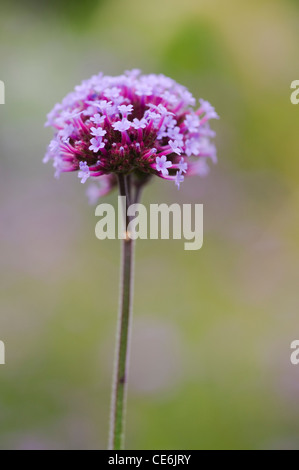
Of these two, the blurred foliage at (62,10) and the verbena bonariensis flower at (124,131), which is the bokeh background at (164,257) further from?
the verbena bonariensis flower at (124,131)

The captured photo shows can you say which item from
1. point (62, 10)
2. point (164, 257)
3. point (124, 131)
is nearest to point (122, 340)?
point (124, 131)

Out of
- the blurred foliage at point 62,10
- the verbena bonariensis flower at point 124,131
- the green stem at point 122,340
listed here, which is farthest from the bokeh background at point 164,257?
the verbena bonariensis flower at point 124,131

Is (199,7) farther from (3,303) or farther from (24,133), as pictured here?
(3,303)

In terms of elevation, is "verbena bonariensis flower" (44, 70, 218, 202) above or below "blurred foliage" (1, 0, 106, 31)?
below

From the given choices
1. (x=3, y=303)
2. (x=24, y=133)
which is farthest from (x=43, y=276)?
(x=24, y=133)

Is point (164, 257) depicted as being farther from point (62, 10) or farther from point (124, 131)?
point (62, 10)

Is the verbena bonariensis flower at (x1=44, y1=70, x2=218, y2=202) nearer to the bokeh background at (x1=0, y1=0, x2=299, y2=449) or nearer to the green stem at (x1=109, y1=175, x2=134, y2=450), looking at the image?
the green stem at (x1=109, y1=175, x2=134, y2=450)

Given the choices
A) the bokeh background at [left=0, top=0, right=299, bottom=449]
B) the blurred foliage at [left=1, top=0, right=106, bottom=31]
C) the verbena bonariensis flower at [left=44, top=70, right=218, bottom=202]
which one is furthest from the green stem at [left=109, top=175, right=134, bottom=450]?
the blurred foliage at [left=1, top=0, right=106, bottom=31]
